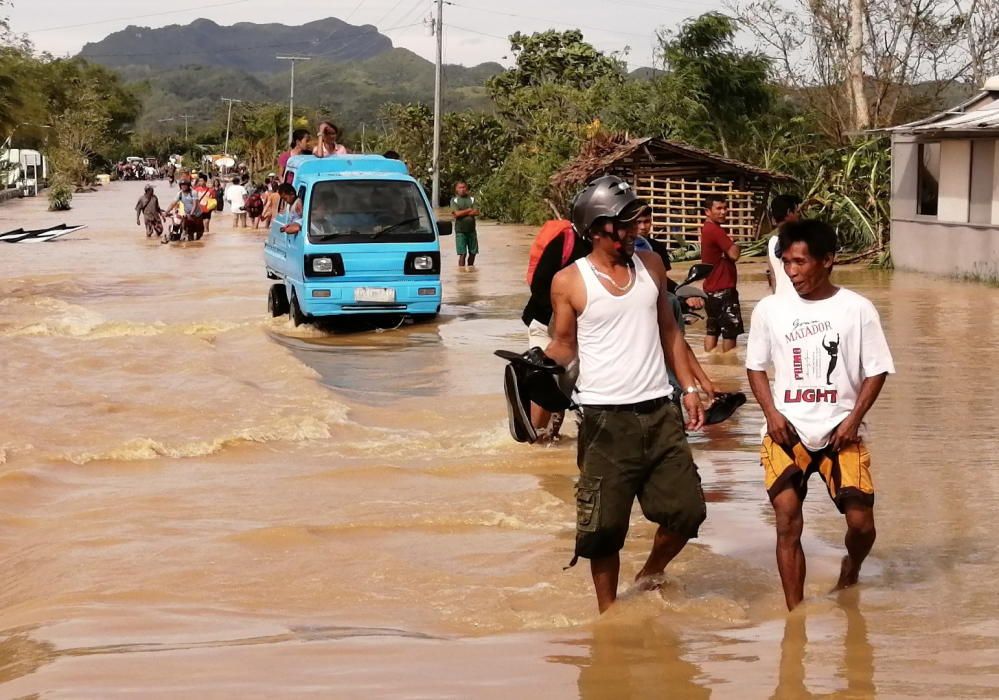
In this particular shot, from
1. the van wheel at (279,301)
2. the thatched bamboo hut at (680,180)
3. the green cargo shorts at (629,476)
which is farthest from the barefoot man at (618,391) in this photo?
the thatched bamboo hut at (680,180)

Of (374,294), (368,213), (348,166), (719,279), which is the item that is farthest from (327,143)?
(719,279)

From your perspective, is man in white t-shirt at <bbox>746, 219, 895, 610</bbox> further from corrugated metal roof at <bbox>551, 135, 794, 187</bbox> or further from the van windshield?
corrugated metal roof at <bbox>551, 135, 794, 187</bbox>

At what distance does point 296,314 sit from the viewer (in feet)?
57.9

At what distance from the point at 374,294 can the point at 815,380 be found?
11754 mm

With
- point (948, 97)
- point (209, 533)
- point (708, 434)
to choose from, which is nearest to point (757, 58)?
point (948, 97)

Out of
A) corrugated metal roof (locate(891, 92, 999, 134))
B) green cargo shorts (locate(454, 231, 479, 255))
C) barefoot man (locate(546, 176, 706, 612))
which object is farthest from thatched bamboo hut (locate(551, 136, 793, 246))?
barefoot man (locate(546, 176, 706, 612))

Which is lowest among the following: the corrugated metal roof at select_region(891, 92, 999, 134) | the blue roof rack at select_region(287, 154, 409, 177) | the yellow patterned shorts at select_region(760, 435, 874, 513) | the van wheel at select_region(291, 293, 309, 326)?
the van wheel at select_region(291, 293, 309, 326)

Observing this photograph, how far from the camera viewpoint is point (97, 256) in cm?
3114

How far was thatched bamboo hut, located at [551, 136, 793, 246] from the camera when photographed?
29844 millimetres

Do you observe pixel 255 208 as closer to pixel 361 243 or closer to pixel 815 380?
pixel 361 243

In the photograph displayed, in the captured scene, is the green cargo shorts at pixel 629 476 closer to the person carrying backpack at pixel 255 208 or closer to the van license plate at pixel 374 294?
the van license plate at pixel 374 294

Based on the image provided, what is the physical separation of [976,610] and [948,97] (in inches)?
1409

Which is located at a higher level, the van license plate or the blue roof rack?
the blue roof rack

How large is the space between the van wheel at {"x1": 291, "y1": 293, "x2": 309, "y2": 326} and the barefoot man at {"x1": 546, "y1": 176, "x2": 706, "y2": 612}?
1190cm
